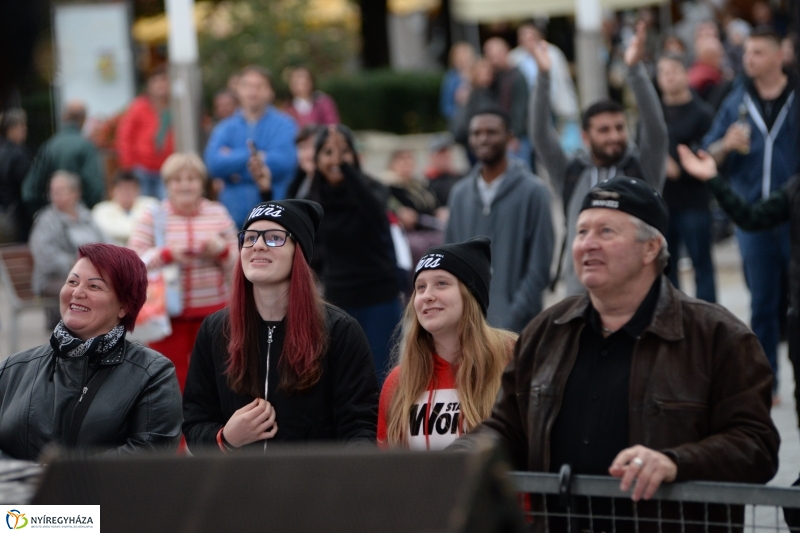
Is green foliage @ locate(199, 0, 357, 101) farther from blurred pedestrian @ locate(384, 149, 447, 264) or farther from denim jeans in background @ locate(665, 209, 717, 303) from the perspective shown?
denim jeans in background @ locate(665, 209, 717, 303)

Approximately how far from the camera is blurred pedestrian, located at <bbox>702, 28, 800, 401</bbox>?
8.02 meters

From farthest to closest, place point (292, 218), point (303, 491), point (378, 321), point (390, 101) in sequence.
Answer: point (390, 101)
point (378, 321)
point (292, 218)
point (303, 491)

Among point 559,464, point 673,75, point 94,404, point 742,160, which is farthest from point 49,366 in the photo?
point 673,75

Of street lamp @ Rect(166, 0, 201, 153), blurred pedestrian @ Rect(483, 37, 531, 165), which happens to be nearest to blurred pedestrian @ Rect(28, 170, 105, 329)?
street lamp @ Rect(166, 0, 201, 153)

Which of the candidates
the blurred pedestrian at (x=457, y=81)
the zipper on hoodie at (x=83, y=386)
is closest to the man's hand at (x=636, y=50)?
the zipper on hoodie at (x=83, y=386)

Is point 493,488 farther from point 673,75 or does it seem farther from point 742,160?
point 673,75

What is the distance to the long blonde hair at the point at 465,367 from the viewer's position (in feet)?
14.8

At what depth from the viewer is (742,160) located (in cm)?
844

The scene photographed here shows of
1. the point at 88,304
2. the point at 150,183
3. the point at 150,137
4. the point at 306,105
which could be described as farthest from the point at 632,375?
Answer: the point at 306,105

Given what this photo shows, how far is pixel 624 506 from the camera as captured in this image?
134 inches

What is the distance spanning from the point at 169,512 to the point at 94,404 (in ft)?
6.96

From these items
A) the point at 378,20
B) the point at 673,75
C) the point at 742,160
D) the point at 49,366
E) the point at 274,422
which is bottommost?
the point at 274,422

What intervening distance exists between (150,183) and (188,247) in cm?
708

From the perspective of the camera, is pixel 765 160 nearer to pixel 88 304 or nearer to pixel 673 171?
pixel 673 171
